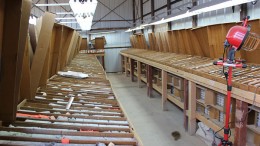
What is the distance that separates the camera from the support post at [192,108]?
14.4 feet

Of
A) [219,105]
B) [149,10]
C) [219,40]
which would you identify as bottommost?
[219,105]

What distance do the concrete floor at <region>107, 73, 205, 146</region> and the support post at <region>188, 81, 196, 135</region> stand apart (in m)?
0.16

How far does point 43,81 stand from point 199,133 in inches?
108

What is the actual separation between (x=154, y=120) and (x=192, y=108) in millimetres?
1400

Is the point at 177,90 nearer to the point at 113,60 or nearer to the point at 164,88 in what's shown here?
the point at 164,88

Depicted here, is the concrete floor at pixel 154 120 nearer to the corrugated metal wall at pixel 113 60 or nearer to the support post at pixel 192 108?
the support post at pixel 192 108

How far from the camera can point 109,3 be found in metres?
15.4

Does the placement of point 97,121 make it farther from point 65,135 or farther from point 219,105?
point 219,105

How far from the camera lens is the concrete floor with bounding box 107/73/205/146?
14.9 ft

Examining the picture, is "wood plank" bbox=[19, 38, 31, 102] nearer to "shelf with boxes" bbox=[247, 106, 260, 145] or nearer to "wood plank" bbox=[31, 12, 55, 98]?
"wood plank" bbox=[31, 12, 55, 98]

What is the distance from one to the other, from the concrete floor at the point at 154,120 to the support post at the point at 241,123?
122cm

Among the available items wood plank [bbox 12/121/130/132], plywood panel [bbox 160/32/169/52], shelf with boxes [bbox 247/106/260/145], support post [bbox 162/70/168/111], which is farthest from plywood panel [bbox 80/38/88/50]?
wood plank [bbox 12/121/130/132]

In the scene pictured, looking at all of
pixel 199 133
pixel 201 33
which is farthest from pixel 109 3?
pixel 199 133

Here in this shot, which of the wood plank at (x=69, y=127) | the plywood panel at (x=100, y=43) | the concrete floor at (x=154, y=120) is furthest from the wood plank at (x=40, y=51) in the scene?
the plywood panel at (x=100, y=43)
